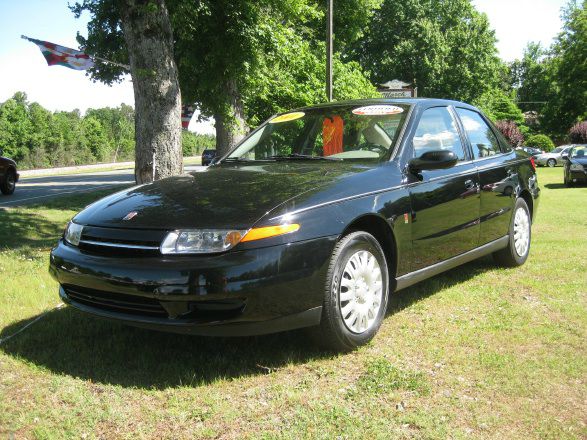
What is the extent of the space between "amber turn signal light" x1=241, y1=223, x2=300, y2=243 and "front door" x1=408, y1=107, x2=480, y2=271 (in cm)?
127

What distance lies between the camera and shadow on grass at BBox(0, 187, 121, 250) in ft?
26.2

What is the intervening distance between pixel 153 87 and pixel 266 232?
4834mm

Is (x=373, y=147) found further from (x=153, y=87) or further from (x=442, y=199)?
(x=153, y=87)

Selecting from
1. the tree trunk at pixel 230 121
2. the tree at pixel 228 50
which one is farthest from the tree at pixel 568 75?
the tree trunk at pixel 230 121

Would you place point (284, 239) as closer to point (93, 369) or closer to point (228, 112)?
point (93, 369)

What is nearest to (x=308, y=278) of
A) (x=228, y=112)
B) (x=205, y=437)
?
(x=205, y=437)

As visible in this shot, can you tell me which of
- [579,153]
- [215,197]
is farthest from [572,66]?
[215,197]

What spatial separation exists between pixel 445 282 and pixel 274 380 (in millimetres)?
2619

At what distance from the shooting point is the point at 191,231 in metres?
3.08

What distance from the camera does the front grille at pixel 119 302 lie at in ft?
10.3

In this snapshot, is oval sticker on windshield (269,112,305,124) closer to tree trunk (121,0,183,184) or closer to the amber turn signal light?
the amber turn signal light

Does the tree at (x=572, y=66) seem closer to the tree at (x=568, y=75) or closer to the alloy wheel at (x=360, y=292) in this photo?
the tree at (x=568, y=75)

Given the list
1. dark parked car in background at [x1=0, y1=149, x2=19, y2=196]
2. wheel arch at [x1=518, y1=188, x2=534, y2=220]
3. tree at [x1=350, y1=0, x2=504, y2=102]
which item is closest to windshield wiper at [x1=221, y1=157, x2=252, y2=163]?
wheel arch at [x1=518, y1=188, x2=534, y2=220]

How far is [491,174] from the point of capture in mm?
5145
